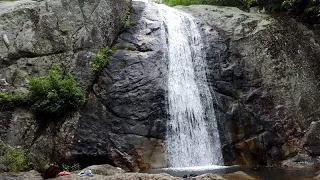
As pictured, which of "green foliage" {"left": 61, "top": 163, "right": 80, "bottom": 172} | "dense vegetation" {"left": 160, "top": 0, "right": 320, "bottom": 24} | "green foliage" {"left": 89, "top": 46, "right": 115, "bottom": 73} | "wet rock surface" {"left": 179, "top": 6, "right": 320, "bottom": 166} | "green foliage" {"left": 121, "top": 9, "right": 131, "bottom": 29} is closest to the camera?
"green foliage" {"left": 61, "top": 163, "right": 80, "bottom": 172}

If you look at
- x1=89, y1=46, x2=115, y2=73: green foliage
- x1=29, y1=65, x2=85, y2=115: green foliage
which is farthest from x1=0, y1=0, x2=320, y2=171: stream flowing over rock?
x1=29, y1=65, x2=85, y2=115: green foliage

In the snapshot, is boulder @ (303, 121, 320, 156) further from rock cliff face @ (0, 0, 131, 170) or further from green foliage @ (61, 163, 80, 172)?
rock cliff face @ (0, 0, 131, 170)

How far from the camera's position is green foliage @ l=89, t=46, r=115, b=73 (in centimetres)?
1494

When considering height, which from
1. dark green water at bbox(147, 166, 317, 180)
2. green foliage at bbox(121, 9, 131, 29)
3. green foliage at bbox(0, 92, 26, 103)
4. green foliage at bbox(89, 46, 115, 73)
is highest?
green foliage at bbox(121, 9, 131, 29)

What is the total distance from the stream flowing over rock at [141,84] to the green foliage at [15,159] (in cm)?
35

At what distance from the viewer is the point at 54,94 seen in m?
13.1

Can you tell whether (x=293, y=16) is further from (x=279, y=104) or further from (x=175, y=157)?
(x=175, y=157)

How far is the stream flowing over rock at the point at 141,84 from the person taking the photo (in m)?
13.3

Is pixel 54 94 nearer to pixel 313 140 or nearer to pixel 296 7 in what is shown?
pixel 313 140

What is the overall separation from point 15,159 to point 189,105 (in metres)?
6.98

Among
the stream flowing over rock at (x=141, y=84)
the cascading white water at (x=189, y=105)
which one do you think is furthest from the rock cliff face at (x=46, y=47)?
the cascading white water at (x=189, y=105)

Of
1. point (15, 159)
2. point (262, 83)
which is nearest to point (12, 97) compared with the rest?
point (15, 159)

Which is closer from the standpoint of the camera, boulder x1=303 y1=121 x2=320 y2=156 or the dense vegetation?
boulder x1=303 y1=121 x2=320 y2=156

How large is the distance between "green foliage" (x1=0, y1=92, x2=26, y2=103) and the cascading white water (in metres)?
5.63
